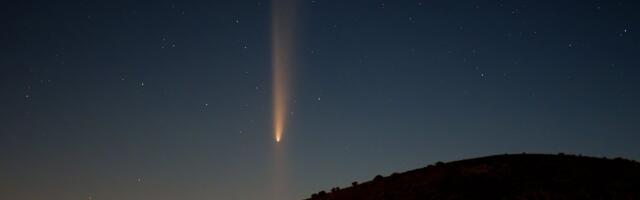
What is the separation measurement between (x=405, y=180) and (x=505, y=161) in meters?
4.99

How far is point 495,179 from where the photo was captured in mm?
24953

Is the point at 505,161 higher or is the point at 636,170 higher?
the point at 505,161

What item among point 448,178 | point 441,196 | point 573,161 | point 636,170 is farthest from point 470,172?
point 636,170

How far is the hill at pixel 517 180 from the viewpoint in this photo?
23328 millimetres

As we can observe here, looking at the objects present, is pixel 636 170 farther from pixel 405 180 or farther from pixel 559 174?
pixel 405 180

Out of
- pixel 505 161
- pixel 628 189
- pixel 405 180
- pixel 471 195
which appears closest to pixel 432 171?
pixel 405 180

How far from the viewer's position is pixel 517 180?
81.4 feet

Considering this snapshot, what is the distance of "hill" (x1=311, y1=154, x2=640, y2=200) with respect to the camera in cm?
2333

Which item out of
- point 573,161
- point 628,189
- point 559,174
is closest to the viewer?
point 628,189

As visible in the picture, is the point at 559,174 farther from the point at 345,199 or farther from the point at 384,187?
the point at 345,199

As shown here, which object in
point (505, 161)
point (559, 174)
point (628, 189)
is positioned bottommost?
point (628, 189)

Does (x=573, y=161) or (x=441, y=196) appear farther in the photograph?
(x=573, y=161)

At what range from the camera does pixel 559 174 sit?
25500 millimetres

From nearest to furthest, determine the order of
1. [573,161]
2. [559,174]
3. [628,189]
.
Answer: [628,189] → [559,174] → [573,161]
